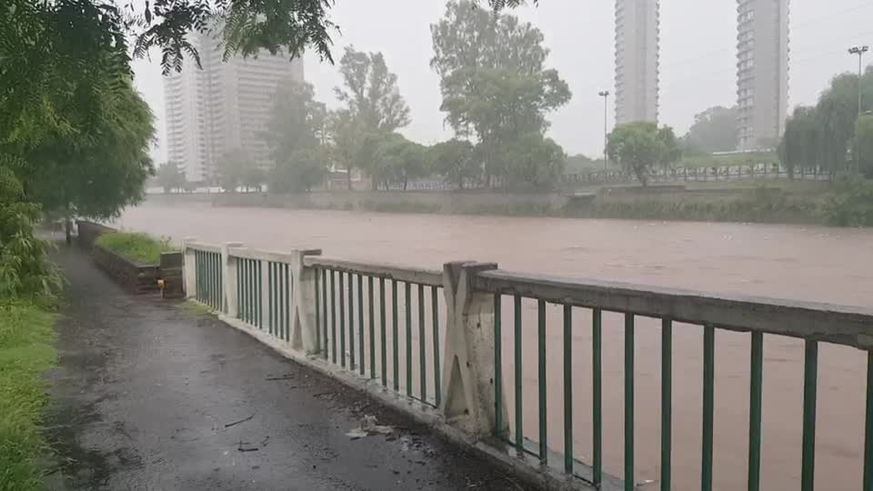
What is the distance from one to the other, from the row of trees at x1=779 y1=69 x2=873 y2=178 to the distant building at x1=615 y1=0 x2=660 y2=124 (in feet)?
137

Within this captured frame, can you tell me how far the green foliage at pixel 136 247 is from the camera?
552 inches

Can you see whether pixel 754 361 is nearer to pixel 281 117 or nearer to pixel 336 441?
pixel 336 441

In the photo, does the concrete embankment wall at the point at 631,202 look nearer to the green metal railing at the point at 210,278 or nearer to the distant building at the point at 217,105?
the distant building at the point at 217,105

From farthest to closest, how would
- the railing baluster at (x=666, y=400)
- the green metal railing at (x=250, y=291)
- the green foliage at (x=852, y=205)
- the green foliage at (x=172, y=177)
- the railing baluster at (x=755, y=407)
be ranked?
the green foliage at (x=172, y=177)
the green foliage at (x=852, y=205)
the green metal railing at (x=250, y=291)
the railing baluster at (x=666, y=400)
the railing baluster at (x=755, y=407)

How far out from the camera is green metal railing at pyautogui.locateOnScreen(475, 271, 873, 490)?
2.43m

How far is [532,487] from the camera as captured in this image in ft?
11.7

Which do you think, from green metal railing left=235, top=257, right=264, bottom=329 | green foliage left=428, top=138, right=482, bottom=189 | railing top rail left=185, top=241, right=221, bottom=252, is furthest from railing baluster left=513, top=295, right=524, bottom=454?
green foliage left=428, top=138, right=482, bottom=189

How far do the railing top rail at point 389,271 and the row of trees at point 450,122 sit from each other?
4445 cm

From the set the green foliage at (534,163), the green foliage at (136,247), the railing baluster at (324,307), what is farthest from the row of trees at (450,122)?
the railing baluster at (324,307)

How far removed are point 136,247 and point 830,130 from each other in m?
37.1

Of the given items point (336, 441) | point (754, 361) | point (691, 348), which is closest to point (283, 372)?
point (336, 441)

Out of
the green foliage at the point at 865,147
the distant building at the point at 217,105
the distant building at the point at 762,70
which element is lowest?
the green foliage at the point at 865,147

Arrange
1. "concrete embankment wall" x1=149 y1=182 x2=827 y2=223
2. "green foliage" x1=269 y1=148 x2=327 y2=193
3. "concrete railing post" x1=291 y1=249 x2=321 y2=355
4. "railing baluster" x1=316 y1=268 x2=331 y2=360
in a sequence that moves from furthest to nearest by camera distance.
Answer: "green foliage" x1=269 y1=148 x2=327 y2=193 < "concrete embankment wall" x1=149 y1=182 x2=827 y2=223 < "concrete railing post" x1=291 y1=249 x2=321 y2=355 < "railing baluster" x1=316 y1=268 x2=331 y2=360

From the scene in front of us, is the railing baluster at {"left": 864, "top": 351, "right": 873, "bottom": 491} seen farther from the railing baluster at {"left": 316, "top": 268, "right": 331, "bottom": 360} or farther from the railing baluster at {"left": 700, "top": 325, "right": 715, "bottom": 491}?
the railing baluster at {"left": 316, "top": 268, "right": 331, "bottom": 360}
